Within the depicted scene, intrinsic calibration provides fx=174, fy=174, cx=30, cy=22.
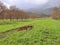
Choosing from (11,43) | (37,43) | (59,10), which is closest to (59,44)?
(37,43)

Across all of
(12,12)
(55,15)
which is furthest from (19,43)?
(55,15)

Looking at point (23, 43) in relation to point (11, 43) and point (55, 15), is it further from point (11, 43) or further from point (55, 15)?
point (55, 15)

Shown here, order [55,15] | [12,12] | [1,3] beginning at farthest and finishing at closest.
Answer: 1. [55,15]
2. [12,12]
3. [1,3]

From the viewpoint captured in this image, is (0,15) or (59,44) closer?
(59,44)

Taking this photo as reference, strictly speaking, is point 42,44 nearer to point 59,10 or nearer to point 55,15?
point 55,15

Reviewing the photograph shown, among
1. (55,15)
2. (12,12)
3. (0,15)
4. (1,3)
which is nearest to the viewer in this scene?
(1,3)

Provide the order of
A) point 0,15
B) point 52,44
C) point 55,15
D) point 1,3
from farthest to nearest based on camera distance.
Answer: point 55,15, point 0,15, point 1,3, point 52,44

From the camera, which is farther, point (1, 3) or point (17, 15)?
point (17, 15)

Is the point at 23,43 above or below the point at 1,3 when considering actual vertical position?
below

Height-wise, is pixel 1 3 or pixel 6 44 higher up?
pixel 1 3

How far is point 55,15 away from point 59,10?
5.38m

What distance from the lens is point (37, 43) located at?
15883 millimetres

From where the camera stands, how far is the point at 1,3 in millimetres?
50531

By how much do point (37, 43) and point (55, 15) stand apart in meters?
53.5
